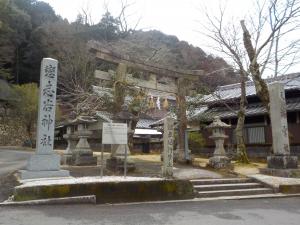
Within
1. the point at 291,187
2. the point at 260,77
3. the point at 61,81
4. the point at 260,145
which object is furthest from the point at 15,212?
the point at 61,81

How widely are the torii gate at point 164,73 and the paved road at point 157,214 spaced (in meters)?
6.24

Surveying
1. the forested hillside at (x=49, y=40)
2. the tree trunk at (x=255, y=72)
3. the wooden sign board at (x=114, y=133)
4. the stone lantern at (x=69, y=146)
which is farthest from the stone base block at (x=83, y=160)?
Result: the forested hillside at (x=49, y=40)

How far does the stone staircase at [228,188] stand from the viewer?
10.6m

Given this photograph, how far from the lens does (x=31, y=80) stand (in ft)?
141

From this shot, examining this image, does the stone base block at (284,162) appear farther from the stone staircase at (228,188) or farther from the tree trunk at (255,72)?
the tree trunk at (255,72)

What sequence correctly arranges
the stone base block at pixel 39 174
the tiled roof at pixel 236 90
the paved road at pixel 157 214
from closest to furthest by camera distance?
the paved road at pixel 157 214
the stone base block at pixel 39 174
the tiled roof at pixel 236 90

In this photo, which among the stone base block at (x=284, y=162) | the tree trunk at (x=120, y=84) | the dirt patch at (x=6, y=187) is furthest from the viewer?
the tree trunk at (x=120, y=84)

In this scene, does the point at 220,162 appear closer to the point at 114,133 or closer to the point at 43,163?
the point at 114,133

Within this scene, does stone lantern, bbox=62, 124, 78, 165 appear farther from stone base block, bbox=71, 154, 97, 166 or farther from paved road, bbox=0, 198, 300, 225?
paved road, bbox=0, 198, 300, 225

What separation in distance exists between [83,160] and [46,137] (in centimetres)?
590

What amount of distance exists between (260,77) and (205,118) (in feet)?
24.9

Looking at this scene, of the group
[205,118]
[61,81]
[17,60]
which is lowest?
[205,118]

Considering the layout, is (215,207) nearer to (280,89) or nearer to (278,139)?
(278,139)

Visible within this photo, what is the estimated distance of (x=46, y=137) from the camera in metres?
10.1
